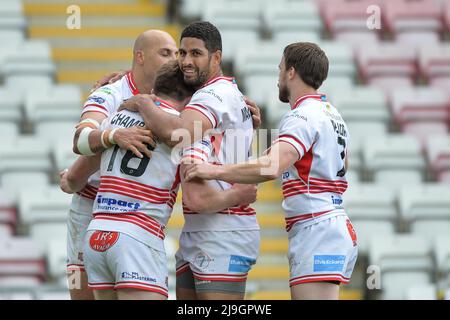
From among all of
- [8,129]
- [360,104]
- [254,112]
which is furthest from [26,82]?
[254,112]

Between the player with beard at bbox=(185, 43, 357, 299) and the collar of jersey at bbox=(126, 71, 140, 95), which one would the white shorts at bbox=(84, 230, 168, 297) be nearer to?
the player with beard at bbox=(185, 43, 357, 299)

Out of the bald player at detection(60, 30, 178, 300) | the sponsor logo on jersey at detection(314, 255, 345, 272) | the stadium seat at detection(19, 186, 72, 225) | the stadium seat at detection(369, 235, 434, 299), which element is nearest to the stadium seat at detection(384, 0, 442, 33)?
the stadium seat at detection(369, 235, 434, 299)

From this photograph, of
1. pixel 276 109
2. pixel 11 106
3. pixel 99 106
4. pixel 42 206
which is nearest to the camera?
pixel 99 106

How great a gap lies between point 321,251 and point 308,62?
0.99 metres

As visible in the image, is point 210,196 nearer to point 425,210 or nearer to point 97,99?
point 97,99

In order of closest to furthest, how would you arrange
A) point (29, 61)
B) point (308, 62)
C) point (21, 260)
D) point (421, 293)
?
point (308, 62) → point (421, 293) → point (21, 260) → point (29, 61)

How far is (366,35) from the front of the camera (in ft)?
43.8

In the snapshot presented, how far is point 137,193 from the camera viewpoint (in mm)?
6496

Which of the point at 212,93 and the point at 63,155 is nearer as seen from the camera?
the point at 212,93

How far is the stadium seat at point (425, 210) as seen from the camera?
1100 centimetres

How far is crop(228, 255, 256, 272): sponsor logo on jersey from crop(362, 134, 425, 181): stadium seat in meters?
4.80

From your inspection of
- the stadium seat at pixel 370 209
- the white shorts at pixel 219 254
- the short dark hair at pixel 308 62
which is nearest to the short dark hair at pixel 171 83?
the short dark hair at pixel 308 62

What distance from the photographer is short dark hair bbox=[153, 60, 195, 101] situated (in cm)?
673
